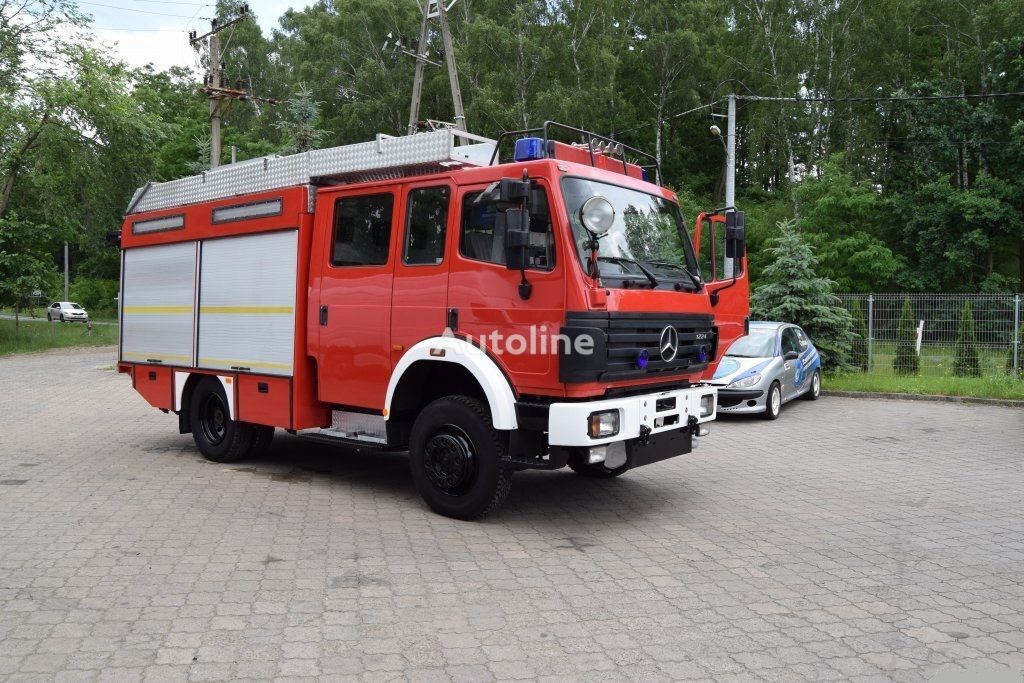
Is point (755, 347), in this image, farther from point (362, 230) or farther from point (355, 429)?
point (362, 230)

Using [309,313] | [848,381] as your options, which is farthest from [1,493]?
[848,381]

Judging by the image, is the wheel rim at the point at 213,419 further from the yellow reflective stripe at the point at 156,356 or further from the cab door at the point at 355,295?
the cab door at the point at 355,295

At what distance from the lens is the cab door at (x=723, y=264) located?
286 inches

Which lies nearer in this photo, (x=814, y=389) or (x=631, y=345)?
(x=631, y=345)

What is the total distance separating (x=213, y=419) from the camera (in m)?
8.91

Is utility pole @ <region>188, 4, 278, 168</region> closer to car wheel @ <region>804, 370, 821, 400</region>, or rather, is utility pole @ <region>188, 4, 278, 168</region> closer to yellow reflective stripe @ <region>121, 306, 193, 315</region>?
yellow reflective stripe @ <region>121, 306, 193, 315</region>

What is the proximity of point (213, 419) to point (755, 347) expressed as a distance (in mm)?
8577

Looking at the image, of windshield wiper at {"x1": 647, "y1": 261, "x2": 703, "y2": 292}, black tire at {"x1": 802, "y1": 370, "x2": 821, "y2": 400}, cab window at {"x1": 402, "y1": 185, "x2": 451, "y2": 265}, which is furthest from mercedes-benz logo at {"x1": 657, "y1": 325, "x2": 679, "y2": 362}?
black tire at {"x1": 802, "y1": 370, "x2": 821, "y2": 400}

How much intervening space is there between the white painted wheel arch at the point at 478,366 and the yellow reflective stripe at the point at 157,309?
3.46 m

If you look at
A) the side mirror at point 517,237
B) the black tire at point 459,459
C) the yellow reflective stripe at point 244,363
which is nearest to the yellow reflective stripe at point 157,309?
the yellow reflective stripe at point 244,363

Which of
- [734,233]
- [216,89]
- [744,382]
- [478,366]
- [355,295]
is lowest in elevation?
[744,382]

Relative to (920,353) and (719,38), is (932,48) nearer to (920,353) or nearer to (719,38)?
(719,38)

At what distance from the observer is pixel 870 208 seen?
36156 millimetres

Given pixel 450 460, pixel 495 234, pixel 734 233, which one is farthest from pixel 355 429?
pixel 734 233
